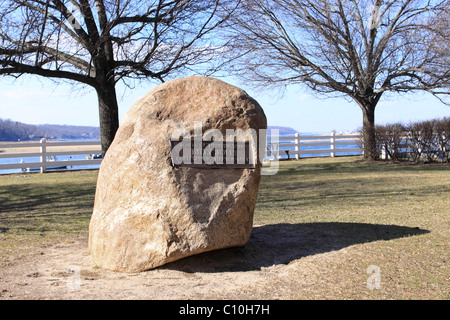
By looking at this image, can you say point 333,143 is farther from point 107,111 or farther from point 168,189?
point 168,189

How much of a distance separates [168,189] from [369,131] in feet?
51.3

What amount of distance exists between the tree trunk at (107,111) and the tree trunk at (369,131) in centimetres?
1071

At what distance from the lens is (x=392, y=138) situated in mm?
18031

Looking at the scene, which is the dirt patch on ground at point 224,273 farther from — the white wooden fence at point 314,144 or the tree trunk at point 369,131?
the white wooden fence at point 314,144

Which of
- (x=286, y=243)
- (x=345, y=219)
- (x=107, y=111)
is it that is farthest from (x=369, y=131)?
(x=286, y=243)

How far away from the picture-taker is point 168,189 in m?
4.78

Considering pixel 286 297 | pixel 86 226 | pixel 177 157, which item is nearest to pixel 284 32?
pixel 86 226

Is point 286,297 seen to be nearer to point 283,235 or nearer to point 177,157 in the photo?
point 177,157

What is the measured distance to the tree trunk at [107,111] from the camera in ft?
43.4

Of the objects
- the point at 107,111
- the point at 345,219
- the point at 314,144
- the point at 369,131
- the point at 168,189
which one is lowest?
the point at 345,219

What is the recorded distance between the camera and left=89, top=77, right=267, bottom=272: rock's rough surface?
15.7 ft

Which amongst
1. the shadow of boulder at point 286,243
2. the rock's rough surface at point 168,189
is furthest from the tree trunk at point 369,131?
the rock's rough surface at point 168,189
